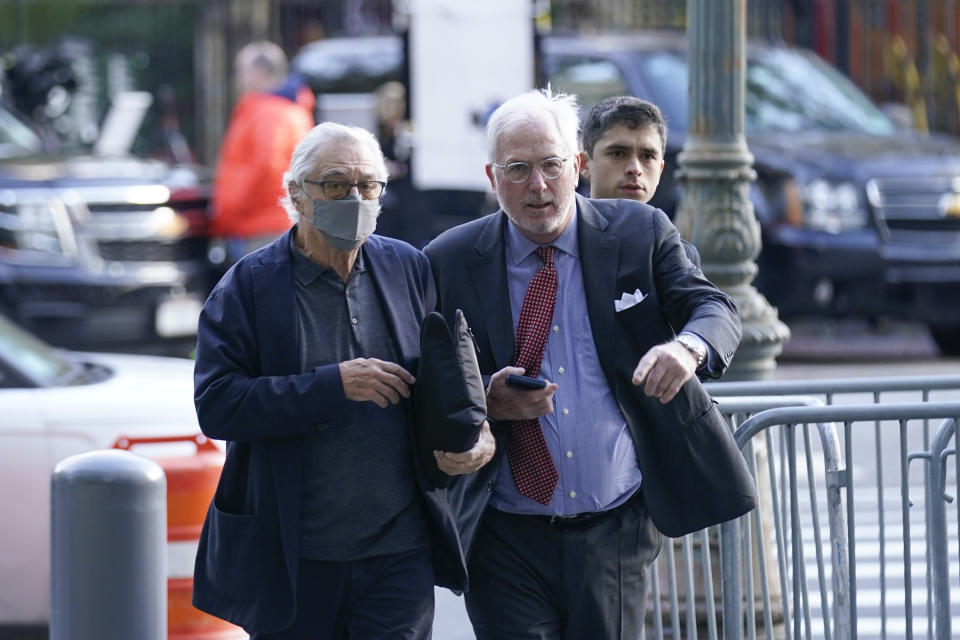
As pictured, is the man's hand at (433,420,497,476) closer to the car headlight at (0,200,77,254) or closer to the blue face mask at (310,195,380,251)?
the blue face mask at (310,195,380,251)

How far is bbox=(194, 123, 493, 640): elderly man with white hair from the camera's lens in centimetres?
365

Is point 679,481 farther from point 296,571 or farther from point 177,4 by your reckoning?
point 177,4

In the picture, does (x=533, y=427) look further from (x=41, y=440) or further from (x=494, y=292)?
(x=41, y=440)

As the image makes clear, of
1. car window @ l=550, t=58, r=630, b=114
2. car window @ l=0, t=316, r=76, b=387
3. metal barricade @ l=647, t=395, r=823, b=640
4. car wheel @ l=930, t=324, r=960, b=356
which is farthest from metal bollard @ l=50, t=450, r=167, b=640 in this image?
car wheel @ l=930, t=324, r=960, b=356

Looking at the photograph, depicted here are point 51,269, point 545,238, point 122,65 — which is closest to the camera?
point 545,238

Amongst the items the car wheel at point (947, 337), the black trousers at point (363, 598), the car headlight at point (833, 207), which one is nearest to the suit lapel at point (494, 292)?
the black trousers at point (363, 598)

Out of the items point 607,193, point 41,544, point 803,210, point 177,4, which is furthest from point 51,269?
point 177,4

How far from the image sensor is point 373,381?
364 cm

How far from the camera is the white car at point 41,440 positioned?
17.9 feet

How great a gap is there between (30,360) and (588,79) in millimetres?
6926

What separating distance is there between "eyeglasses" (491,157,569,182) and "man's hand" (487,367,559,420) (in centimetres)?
43

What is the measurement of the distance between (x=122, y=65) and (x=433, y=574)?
61.7ft

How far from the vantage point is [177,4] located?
2253cm

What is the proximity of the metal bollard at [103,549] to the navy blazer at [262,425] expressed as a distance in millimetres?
173
